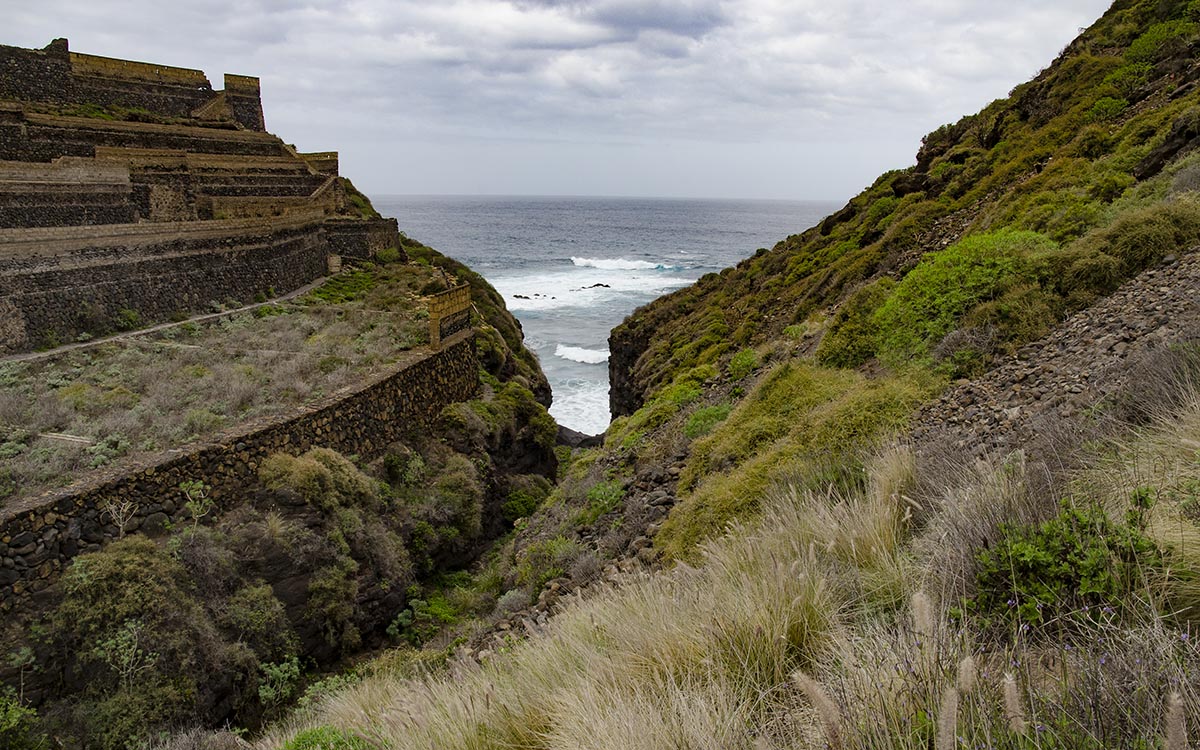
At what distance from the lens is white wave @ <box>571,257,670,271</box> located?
79594 millimetres

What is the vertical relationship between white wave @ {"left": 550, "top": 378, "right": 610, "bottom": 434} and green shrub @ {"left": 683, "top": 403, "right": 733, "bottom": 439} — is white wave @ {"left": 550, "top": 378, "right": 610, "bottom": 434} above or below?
below

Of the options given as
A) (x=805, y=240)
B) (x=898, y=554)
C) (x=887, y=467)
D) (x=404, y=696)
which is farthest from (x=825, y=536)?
(x=805, y=240)

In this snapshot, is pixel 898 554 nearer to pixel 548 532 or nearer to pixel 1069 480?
pixel 1069 480

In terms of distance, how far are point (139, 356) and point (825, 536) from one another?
14941 mm

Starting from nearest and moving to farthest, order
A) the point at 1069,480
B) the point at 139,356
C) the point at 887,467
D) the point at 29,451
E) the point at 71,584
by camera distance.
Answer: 1. the point at 1069,480
2. the point at 887,467
3. the point at 71,584
4. the point at 29,451
5. the point at 139,356

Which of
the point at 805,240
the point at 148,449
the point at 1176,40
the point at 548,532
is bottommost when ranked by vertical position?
the point at 548,532

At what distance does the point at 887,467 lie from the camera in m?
4.34

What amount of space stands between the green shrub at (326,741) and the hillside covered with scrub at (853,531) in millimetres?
31

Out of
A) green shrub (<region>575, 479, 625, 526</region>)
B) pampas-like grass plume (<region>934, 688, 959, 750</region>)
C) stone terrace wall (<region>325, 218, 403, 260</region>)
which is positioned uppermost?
stone terrace wall (<region>325, 218, 403, 260</region>)

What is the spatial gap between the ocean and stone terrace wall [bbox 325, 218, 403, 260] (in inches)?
428

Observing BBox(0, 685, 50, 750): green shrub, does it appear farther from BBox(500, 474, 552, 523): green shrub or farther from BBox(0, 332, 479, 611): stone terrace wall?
BBox(500, 474, 552, 523): green shrub

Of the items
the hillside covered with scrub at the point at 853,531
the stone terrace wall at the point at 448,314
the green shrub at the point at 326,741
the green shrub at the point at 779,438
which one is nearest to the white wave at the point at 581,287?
the stone terrace wall at the point at 448,314

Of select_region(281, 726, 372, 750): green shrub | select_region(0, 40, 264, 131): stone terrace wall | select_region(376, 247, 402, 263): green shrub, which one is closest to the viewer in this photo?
select_region(281, 726, 372, 750): green shrub

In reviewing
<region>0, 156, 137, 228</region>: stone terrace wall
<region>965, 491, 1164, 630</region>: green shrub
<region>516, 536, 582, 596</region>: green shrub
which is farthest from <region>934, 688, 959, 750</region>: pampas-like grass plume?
<region>0, 156, 137, 228</region>: stone terrace wall
